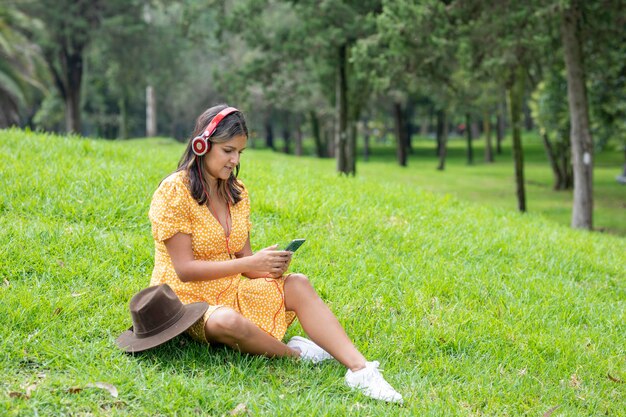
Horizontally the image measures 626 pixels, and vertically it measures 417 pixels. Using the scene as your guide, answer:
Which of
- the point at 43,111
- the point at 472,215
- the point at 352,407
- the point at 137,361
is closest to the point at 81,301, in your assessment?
the point at 137,361

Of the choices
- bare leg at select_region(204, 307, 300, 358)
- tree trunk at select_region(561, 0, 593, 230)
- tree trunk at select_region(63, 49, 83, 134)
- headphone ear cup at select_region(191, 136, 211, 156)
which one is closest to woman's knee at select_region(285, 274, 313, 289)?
bare leg at select_region(204, 307, 300, 358)

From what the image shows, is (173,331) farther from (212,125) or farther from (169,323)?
(212,125)

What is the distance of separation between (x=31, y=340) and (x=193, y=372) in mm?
1040

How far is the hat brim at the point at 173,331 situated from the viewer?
4.04m

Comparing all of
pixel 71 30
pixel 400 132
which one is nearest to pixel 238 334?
pixel 71 30

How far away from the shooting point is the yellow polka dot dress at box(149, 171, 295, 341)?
168 inches

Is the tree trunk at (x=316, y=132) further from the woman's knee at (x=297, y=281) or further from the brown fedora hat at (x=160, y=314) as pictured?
the brown fedora hat at (x=160, y=314)

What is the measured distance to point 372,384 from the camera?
4.16 m

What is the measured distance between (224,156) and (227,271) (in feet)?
2.30

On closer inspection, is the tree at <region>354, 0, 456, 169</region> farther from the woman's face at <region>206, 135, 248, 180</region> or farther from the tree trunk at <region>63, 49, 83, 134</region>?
the tree trunk at <region>63, 49, 83, 134</region>

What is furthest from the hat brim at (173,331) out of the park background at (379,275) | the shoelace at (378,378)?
the shoelace at (378,378)

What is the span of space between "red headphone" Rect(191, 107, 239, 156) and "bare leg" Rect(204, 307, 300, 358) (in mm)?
964

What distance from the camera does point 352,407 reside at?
3.96 metres

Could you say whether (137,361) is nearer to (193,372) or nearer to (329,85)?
(193,372)
